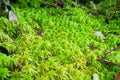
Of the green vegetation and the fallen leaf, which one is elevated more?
the fallen leaf

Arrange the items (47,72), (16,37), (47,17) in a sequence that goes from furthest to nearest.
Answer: (47,17)
(16,37)
(47,72)

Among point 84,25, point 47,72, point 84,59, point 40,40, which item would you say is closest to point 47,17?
point 84,25

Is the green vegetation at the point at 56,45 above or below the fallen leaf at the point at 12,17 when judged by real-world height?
below

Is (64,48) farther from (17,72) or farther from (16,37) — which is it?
(17,72)

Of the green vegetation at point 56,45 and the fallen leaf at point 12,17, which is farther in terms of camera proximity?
the fallen leaf at point 12,17

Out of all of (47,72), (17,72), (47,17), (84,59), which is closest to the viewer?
(17,72)

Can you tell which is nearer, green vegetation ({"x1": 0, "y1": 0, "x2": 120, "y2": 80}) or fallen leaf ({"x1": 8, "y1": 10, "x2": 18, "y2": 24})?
green vegetation ({"x1": 0, "y1": 0, "x2": 120, "y2": 80})

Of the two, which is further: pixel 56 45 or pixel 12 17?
pixel 12 17

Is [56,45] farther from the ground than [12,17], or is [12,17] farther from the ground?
[12,17]
